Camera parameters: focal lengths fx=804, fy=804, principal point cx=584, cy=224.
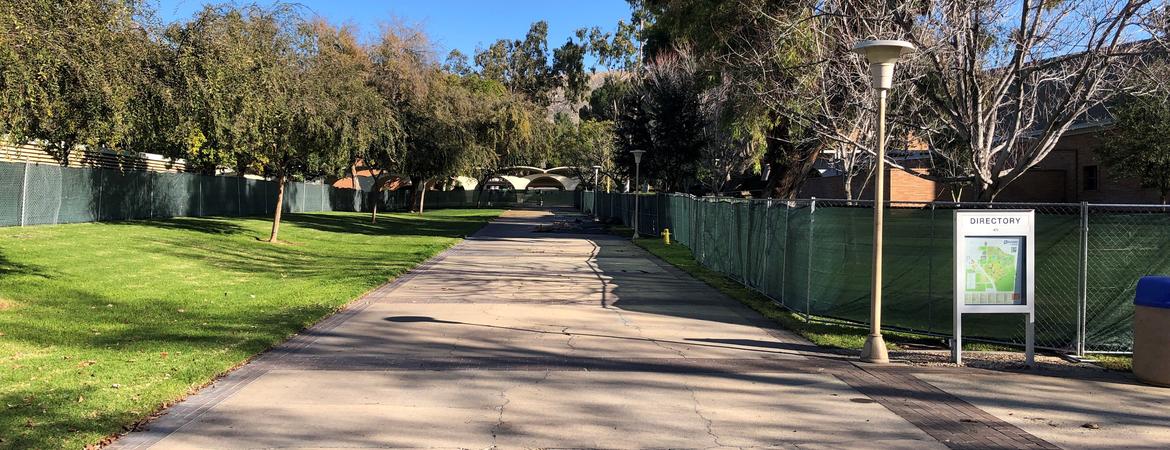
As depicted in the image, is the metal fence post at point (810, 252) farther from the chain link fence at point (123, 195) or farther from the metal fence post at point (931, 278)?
the chain link fence at point (123, 195)

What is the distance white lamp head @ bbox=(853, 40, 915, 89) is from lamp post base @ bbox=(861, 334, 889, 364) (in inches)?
104

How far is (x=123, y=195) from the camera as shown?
2688 centimetres

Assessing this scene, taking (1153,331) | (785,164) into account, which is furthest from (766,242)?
(785,164)

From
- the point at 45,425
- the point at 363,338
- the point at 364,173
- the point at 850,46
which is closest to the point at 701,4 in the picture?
the point at 850,46

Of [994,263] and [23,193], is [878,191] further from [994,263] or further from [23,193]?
[23,193]

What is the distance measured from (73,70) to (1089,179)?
36521 millimetres

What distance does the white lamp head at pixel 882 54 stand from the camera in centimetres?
795

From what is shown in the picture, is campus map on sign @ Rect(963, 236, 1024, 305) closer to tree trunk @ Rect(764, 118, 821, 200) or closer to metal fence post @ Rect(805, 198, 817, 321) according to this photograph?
metal fence post @ Rect(805, 198, 817, 321)

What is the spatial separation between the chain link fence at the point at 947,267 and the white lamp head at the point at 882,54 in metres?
1.63

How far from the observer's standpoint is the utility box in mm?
7203

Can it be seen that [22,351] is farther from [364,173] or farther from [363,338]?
[364,173]

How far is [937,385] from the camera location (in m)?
7.43

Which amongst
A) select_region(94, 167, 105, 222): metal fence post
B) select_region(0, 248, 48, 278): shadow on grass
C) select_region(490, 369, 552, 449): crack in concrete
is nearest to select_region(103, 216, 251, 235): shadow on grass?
select_region(94, 167, 105, 222): metal fence post

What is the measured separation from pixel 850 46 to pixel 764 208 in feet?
10.3
